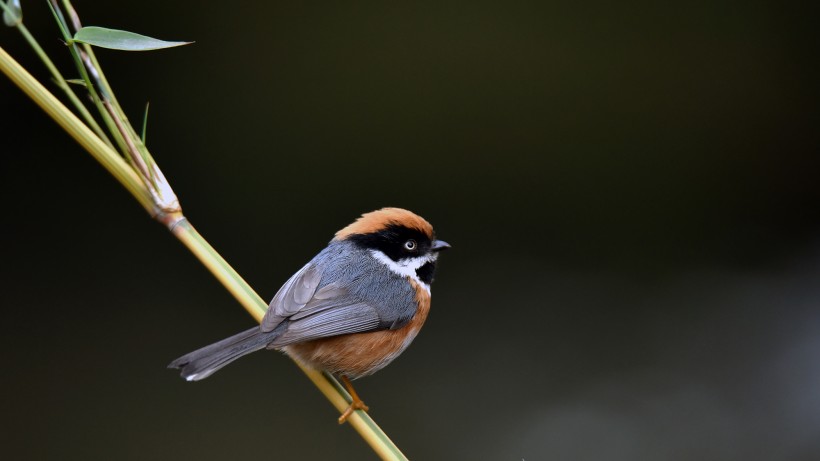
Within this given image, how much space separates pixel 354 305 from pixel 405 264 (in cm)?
31

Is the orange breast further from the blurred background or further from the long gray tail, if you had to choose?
the blurred background

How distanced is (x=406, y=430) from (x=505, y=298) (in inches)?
39.5

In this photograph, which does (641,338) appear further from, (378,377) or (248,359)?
(248,359)

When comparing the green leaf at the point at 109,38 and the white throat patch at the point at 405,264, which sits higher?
the green leaf at the point at 109,38

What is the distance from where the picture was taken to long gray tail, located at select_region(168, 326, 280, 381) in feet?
6.47

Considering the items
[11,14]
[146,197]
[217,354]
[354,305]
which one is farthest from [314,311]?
[11,14]

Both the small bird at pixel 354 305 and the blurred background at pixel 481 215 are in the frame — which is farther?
the blurred background at pixel 481 215

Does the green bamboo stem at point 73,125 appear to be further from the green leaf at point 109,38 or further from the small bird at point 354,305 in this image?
the small bird at point 354,305

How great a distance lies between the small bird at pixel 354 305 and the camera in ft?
7.27

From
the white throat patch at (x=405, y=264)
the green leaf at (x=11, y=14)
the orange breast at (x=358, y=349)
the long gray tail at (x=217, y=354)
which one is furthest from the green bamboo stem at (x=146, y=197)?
the white throat patch at (x=405, y=264)

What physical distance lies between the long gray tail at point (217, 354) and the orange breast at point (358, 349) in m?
0.18

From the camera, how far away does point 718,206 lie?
184 inches

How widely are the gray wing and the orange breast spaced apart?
43mm

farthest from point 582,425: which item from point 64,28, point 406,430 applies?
point 64,28
